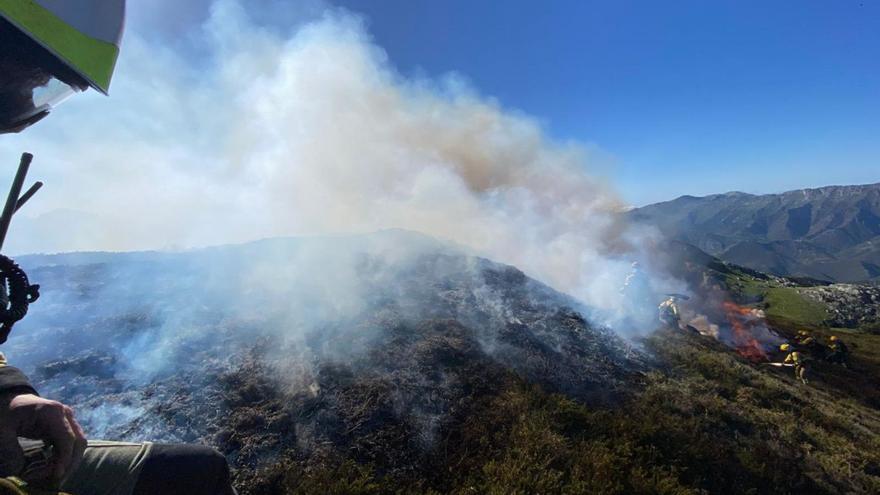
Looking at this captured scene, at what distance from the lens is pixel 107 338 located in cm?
1248

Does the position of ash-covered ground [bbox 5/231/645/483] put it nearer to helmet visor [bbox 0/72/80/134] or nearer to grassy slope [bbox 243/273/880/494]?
grassy slope [bbox 243/273/880/494]

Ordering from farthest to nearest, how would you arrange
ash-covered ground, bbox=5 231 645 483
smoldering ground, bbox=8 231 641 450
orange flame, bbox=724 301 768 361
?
orange flame, bbox=724 301 768 361, smoldering ground, bbox=8 231 641 450, ash-covered ground, bbox=5 231 645 483

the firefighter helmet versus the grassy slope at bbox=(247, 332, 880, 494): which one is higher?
the firefighter helmet

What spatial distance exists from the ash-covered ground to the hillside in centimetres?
6

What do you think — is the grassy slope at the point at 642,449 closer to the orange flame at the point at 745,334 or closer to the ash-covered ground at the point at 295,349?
the ash-covered ground at the point at 295,349

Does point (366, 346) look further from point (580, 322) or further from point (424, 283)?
point (580, 322)

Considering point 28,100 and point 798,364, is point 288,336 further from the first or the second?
point 798,364

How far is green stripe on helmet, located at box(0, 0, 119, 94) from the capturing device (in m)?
2.64

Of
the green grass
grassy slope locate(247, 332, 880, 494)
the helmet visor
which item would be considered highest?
the helmet visor

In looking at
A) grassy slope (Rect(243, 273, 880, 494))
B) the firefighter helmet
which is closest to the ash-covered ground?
grassy slope (Rect(243, 273, 880, 494))

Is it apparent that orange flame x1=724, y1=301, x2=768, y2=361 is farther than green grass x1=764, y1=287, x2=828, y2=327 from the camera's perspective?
No

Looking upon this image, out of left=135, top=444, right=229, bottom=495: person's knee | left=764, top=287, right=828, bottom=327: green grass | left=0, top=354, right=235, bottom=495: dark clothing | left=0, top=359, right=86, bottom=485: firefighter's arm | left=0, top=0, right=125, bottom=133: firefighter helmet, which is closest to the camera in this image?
left=0, top=359, right=86, bottom=485: firefighter's arm

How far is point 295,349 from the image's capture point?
1288 cm

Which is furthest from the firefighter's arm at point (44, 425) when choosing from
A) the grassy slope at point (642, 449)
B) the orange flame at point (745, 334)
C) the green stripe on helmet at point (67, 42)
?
the orange flame at point (745, 334)
